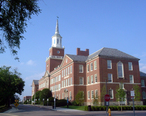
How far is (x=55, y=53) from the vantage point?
7719 cm

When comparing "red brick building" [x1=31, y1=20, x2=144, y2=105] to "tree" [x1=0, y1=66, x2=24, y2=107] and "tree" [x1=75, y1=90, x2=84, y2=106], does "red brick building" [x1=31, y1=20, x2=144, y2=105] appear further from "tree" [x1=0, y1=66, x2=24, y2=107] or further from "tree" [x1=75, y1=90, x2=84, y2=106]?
"tree" [x1=0, y1=66, x2=24, y2=107]

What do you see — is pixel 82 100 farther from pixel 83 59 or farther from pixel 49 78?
pixel 49 78

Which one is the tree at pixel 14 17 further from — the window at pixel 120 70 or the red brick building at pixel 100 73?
the window at pixel 120 70

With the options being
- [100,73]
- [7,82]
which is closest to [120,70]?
[100,73]

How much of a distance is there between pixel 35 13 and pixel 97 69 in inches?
1282

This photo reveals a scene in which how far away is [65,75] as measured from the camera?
56.4m

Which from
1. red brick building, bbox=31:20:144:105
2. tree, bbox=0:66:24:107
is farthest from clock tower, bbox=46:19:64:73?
tree, bbox=0:66:24:107

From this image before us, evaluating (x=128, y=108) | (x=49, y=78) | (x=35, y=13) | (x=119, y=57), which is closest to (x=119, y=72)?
(x=119, y=57)

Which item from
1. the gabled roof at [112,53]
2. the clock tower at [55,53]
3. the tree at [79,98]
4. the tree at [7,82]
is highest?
the clock tower at [55,53]

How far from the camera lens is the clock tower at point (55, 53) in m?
76.4

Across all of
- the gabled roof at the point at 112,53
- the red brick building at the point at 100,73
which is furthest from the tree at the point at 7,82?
the gabled roof at the point at 112,53

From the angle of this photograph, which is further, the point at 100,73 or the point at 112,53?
the point at 112,53

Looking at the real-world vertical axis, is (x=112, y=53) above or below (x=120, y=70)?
above

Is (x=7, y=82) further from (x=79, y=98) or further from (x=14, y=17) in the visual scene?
(x=14, y=17)
